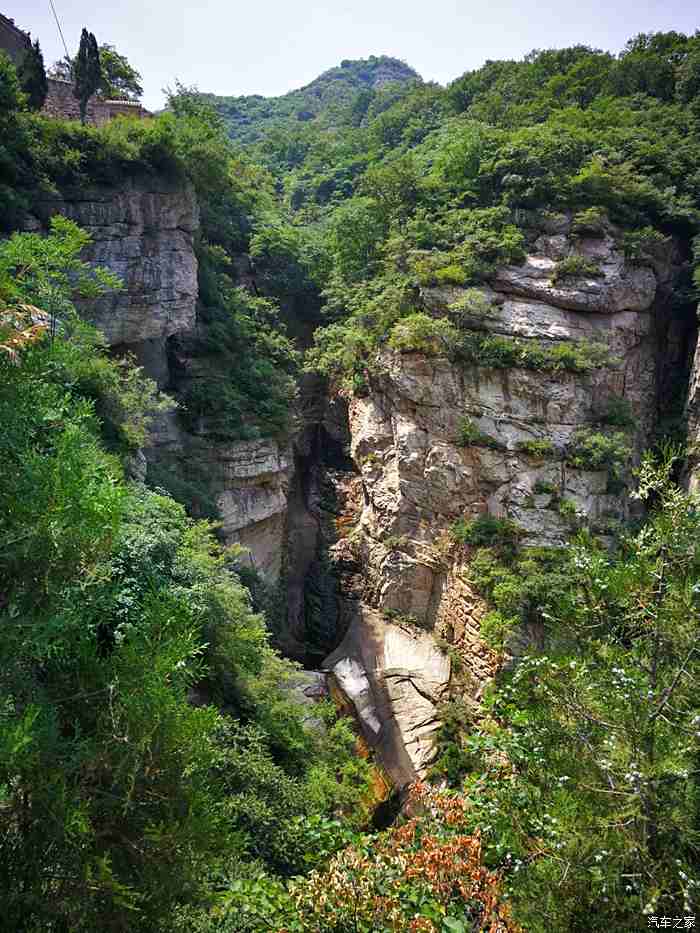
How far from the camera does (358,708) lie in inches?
643

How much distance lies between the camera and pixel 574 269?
18.1 m

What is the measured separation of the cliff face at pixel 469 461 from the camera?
640 inches

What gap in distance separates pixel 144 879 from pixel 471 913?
2648 millimetres

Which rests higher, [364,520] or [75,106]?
[75,106]

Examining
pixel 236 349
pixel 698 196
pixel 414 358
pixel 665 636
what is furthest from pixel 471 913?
pixel 698 196

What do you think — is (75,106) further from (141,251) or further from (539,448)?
(539,448)

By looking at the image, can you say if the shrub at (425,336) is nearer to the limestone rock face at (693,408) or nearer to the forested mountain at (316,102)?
the limestone rock face at (693,408)

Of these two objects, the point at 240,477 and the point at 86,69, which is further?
the point at 86,69

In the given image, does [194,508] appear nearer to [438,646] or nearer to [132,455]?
[132,455]

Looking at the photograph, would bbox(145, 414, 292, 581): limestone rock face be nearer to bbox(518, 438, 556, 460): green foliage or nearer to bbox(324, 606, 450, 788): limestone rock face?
bbox(324, 606, 450, 788): limestone rock face

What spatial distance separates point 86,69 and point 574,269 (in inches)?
698

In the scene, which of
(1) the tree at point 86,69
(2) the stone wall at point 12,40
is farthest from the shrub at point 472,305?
(2) the stone wall at point 12,40

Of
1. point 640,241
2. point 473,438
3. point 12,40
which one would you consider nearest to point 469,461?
point 473,438

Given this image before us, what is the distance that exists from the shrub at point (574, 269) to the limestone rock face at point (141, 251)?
11859 millimetres
